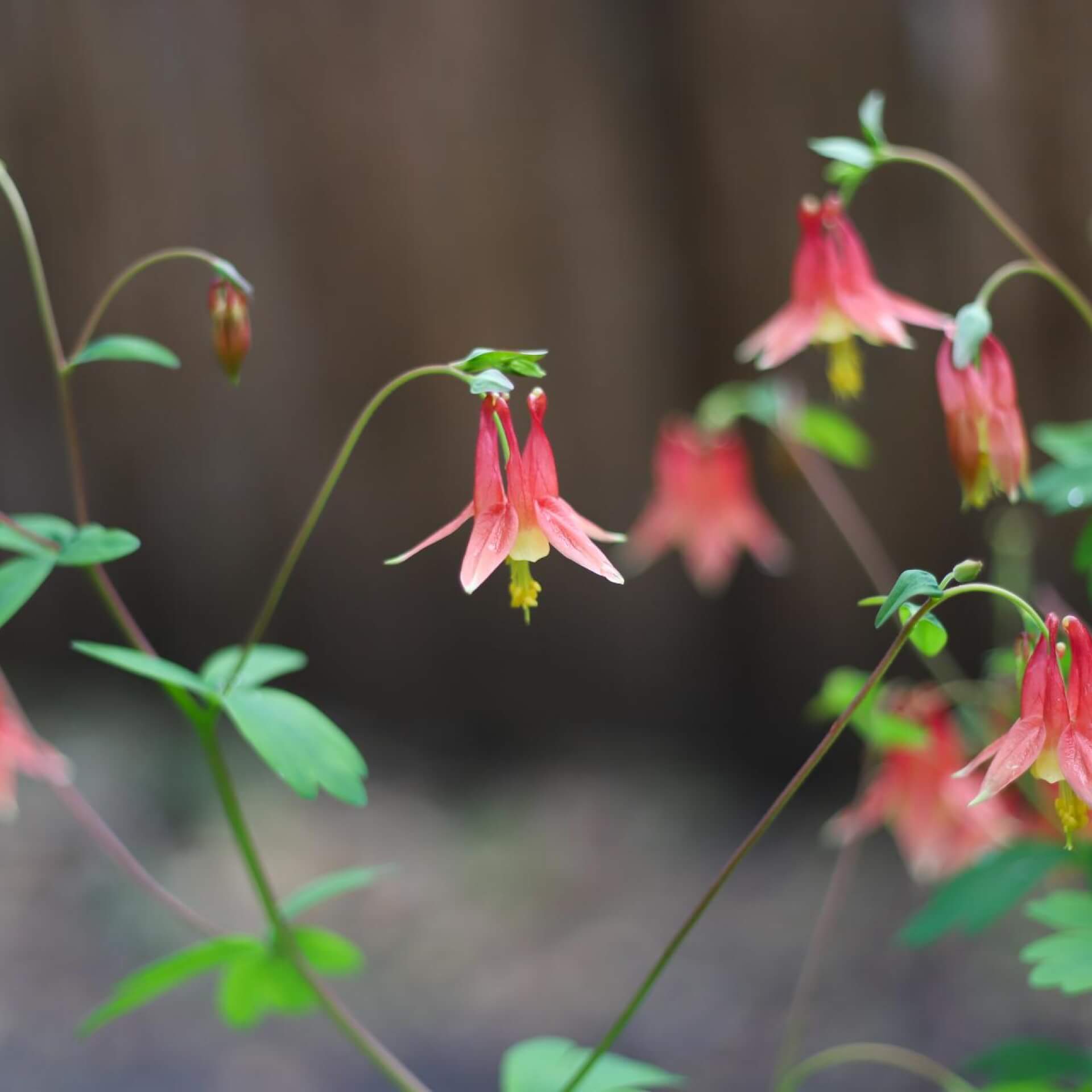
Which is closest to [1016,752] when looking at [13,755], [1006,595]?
[1006,595]

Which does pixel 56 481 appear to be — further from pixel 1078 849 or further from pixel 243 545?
pixel 1078 849

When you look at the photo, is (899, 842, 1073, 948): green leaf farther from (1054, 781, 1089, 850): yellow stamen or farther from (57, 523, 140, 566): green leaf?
(57, 523, 140, 566): green leaf

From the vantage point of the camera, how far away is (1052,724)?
31.6 inches

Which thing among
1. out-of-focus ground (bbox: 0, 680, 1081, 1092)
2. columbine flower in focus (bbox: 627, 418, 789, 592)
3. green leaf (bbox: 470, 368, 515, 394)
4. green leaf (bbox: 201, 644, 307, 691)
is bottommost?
out-of-focus ground (bbox: 0, 680, 1081, 1092)

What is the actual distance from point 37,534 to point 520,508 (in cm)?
45

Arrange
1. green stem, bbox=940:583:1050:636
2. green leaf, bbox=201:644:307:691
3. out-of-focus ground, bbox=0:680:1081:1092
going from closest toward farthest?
green stem, bbox=940:583:1050:636
green leaf, bbox=201:644:307:691
out-of-focus ground, bbox=0:680:1081:1092

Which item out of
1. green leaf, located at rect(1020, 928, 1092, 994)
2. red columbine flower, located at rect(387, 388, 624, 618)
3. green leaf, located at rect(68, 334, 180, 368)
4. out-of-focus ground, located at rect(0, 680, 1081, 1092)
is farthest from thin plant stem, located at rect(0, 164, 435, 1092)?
out-of-focus ground, located at rect(0, 680, 1081, 1092)

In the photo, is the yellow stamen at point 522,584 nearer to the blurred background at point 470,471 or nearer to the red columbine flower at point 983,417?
the red columbine flower at point 983,417

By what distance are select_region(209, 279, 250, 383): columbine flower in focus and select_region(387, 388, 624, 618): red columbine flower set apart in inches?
10.2

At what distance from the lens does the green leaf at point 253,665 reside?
1058mm

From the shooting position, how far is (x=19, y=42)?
2729 millimetres

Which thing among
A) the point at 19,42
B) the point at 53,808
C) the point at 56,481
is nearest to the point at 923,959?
the point at 53,808

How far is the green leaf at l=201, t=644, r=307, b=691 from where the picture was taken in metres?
1.06

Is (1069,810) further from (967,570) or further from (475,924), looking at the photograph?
(475,924)
